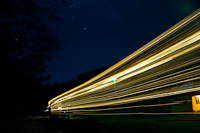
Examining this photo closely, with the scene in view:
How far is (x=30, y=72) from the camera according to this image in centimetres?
1352

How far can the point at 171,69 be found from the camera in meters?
5.13

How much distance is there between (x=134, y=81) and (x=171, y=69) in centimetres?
193

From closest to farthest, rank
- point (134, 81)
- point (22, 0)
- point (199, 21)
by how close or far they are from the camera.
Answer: point (199, 21) → point (134, 81) → point (22, 0)

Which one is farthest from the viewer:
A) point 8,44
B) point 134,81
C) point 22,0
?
point 8,44

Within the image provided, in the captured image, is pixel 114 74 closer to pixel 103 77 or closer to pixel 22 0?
pixel 103 77

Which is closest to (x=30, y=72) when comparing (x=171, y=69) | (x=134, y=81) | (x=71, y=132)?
(x=71, y=132)

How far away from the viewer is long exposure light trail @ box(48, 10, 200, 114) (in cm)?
440

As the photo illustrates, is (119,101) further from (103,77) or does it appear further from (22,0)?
(22,0)

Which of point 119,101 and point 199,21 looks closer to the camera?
point 199,21

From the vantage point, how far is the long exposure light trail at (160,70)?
173 inches

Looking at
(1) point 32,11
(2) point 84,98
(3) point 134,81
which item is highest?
(1) point 32,11

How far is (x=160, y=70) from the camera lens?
5.56 m

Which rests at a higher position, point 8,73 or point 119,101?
point 8,73

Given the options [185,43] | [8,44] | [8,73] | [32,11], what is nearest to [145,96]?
[185,43]
